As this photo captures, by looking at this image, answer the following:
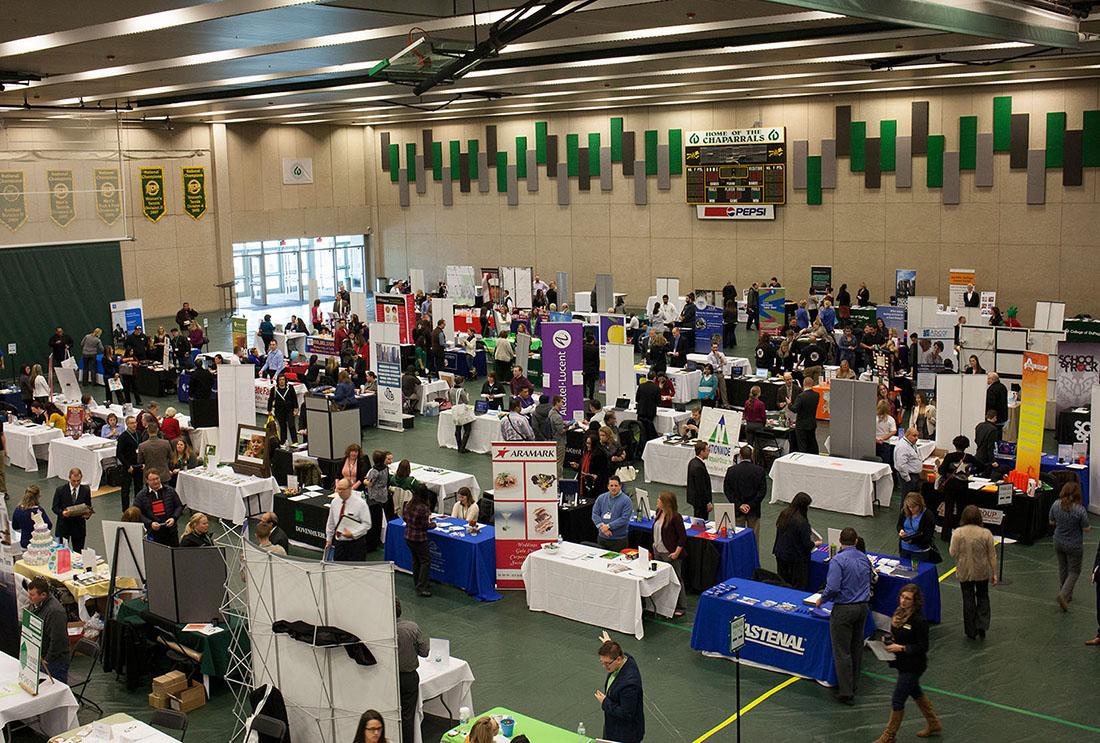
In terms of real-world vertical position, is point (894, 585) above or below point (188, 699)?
above

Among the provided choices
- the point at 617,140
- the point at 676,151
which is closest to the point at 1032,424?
the point at 676,151

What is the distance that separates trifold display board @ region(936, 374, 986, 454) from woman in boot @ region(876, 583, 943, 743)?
7197 millimetres

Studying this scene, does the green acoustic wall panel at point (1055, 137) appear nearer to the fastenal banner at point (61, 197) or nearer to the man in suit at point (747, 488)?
the man in suit at point (747, 488)

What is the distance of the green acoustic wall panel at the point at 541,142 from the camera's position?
3631cm

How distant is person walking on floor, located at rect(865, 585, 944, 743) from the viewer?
7.93 meters

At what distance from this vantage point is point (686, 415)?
1678 cm

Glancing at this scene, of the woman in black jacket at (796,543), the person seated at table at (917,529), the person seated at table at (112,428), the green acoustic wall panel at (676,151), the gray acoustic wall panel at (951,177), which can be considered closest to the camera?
the woman in black jacket at (796,543)

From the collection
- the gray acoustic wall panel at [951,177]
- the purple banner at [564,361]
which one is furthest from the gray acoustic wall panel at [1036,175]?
the purple banner at [564,361]

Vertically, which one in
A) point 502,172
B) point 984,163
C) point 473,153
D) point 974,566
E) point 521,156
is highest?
point 473,153

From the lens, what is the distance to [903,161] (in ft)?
96.2

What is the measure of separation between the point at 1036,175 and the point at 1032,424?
53.7 feet

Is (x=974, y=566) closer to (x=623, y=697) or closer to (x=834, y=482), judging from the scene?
(x=834, y=482)

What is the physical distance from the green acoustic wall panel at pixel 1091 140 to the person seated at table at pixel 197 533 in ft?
77.5

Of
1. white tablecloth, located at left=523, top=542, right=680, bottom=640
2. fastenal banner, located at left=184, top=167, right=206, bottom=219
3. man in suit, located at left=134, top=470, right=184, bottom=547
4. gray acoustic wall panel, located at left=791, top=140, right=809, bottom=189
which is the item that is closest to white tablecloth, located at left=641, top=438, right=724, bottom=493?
white tablecloth, located at left=523, top=542, right=680, bottom=640
